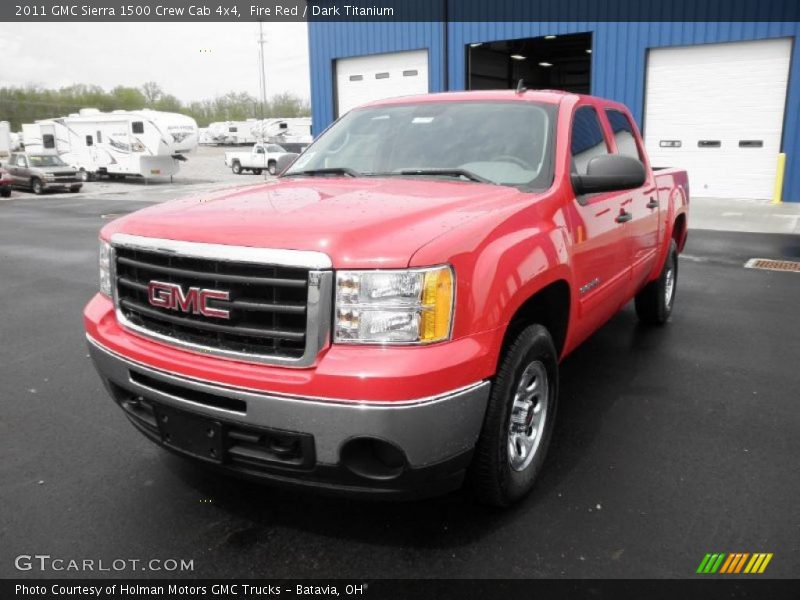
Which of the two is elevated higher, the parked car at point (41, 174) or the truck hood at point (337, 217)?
A: the truck hood at point (337, 217)

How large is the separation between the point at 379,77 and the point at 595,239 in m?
20.1

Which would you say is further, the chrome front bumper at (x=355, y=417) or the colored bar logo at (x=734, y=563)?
the colored bar logo at (x=734, y=563)

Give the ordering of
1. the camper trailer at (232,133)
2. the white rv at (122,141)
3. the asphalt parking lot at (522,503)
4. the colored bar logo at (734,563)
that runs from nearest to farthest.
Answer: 1. the colored bar logo at (734,563)
2. the asphalt parking lot at (522,503)
3. the white rv at (122,141)
4. the camper trailer at (232,133)

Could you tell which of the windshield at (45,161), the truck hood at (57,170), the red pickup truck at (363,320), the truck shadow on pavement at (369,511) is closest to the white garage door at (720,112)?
the red pickup truck at (363,320)

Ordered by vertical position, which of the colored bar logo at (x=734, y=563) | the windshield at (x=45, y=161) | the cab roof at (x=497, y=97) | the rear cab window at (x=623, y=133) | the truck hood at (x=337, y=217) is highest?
the cab roof at (x=497, y=97)

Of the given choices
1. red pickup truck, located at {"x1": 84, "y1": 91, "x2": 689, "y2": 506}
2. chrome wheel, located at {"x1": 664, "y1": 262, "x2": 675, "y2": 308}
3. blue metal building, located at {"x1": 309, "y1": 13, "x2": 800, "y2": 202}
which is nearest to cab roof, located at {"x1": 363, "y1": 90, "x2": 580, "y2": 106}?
red pickup truck, located at {"x1": 84, "y1": 91, "x2": 689, "y2": 506}

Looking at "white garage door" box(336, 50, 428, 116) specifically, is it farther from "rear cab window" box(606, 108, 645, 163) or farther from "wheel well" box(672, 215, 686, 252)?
"rear cab window" box(606, 108, 645, 163)

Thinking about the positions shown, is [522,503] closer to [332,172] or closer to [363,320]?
[363,320]

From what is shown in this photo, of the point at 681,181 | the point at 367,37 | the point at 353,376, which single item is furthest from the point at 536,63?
Answer: the point at 353,376

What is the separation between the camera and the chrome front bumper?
2.24m

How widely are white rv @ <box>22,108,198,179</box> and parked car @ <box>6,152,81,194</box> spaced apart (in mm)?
2190

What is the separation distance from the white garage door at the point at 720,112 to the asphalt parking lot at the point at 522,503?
530 inches

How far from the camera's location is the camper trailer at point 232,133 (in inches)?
2429

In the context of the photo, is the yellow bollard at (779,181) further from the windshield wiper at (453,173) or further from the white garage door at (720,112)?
the windshield wiper at (453,173)
